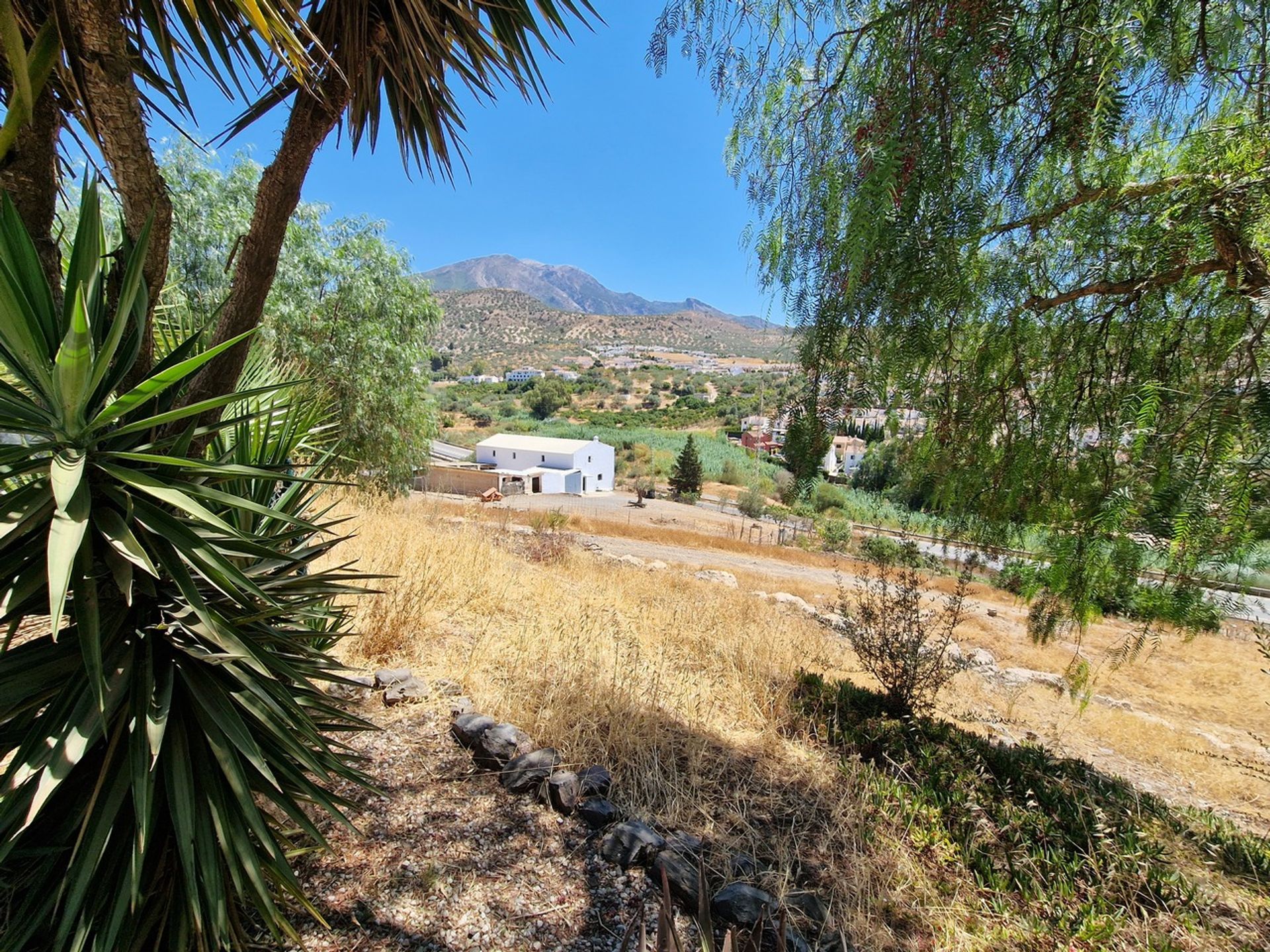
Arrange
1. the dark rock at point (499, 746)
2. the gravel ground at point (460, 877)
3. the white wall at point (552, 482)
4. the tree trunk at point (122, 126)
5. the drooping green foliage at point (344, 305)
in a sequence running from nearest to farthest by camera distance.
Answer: the tree trunk at point (122, 126), the gravel ground at point (460, 877), the dark rock at point (499, 746), the drooping green foliage at point (344, 305), the white wall at point (552, 482)

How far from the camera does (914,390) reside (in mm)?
2174

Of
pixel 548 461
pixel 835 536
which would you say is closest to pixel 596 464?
pixel 548 461

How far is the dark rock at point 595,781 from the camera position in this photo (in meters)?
2.65

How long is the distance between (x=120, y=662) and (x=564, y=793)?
1876 mm

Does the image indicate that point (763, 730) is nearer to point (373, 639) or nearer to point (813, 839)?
point (813, 839)

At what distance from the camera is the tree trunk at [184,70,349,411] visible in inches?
74.1

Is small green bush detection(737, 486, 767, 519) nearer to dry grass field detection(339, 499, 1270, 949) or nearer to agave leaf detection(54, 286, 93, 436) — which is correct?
dry grass field detection(339, 499, 1270, 949)

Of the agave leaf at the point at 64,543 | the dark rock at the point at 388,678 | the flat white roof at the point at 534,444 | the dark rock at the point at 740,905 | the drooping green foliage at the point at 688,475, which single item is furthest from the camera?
the flat white roof at the point at 534,444

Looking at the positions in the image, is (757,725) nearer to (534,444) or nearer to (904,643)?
(904,643)

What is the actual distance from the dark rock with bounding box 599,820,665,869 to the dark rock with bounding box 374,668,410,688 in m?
1.83

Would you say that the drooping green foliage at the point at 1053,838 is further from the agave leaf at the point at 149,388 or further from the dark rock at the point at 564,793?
the agave leaf at the point at 149,388

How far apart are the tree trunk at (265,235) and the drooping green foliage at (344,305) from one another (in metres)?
9.01

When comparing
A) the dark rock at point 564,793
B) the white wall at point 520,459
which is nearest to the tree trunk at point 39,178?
the dark rock at point 564,793

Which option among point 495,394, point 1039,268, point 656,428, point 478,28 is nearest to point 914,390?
point 1039,268
